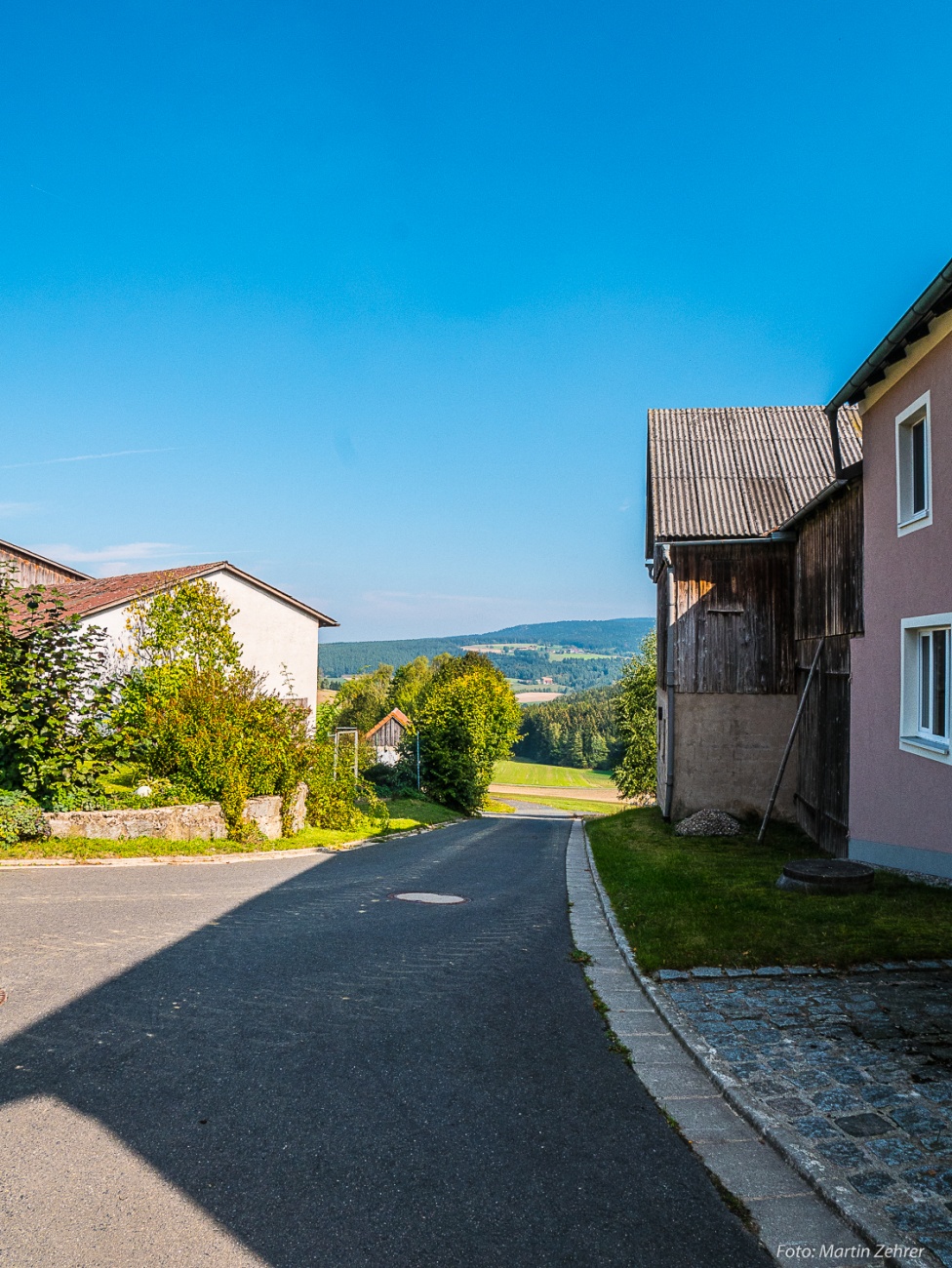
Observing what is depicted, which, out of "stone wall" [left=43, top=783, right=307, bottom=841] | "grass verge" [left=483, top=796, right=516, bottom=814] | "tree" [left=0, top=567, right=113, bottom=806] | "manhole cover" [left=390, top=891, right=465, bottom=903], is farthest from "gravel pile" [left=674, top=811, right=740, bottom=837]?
"grass verge" [left=483, top=796, right=516, bottom=814]

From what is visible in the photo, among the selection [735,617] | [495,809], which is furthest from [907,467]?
[495,809]

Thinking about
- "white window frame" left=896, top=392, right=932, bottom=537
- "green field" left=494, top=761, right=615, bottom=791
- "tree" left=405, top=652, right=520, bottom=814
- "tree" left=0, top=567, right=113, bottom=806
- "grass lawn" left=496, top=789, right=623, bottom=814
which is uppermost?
"white window frame" left=896, top=392, right=932, bottom=537

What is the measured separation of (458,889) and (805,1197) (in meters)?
8.18

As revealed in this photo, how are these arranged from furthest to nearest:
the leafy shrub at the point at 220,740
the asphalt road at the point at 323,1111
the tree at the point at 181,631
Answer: the tree at the point at 181,631
the leafy shrub at the point at 220,740
the asphalt road at the point at 323,1111

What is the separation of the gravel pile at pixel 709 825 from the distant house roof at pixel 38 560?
26.6 meters

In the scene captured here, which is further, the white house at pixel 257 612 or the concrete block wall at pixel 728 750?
the white house at pixel 257 612

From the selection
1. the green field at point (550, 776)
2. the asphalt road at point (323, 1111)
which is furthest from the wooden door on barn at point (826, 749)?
the green field at point (550, 776)

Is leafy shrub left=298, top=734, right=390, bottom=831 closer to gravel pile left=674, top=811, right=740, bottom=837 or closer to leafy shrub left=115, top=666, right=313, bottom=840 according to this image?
leafy shrub left=115, top=666, right=313, bottom=840

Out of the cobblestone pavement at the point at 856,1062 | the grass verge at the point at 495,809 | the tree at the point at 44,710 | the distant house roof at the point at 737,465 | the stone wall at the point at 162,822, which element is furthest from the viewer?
the grass verge at the point at 495,809

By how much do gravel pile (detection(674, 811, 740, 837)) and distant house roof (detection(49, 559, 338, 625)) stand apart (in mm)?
13655

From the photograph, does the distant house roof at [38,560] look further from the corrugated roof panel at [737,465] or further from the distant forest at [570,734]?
the distant forest at [570,734]

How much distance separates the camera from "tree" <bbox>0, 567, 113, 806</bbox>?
13359mm

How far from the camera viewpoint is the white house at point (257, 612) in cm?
2520

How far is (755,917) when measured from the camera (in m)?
8.70
